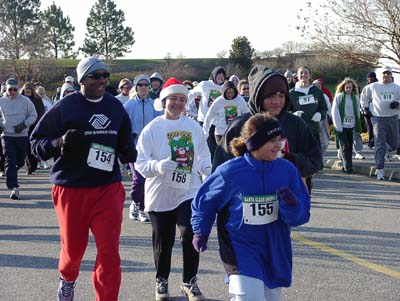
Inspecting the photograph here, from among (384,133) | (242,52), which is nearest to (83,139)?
(384,133)

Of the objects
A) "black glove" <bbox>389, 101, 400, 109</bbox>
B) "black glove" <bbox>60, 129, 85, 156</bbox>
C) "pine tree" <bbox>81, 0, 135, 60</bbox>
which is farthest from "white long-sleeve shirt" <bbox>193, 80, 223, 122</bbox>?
"pine tree" <bbox>81, 0, 135, 60</bbox>

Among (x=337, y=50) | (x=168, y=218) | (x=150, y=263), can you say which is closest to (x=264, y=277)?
(x=168, y=218)

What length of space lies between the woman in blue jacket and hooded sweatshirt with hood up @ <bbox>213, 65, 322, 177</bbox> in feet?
1.67

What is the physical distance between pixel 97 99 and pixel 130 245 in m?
2.98

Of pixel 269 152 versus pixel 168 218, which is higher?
pixel 269 152

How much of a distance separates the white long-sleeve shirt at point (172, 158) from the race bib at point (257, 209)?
5.71 feet

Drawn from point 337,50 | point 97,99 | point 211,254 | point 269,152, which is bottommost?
point 211,254

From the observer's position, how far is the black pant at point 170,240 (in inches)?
235

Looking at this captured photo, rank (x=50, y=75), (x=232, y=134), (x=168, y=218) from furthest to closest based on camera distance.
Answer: (x=50, y=75) < (x=168, y=218) < (x=232, y=134)

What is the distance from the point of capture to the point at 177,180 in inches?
240

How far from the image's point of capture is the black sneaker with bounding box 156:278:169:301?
5913mm

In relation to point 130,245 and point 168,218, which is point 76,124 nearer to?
point 168,218

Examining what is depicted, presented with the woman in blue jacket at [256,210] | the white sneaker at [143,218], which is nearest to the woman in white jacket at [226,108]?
the white sneaker at [143,218]

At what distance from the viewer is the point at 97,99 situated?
5.45 metres
